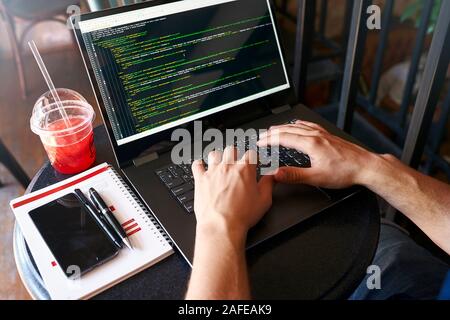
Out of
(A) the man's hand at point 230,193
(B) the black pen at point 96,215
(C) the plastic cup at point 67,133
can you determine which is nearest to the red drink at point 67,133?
(C) the plastic cup at point 67,133

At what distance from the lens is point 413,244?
0.85 metres

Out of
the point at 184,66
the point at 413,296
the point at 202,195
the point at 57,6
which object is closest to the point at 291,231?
the point at 202,195

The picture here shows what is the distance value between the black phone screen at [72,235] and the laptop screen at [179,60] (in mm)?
165

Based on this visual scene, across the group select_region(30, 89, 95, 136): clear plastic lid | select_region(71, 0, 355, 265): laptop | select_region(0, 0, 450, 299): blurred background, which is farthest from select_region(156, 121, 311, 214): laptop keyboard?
select_region(0, 0, 450, 299): blurred background

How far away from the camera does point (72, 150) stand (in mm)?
789

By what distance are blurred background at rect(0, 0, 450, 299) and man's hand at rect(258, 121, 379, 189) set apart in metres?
0.54

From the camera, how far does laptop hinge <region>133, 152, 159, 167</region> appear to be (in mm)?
794

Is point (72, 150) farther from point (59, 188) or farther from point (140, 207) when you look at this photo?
point (140, 207)

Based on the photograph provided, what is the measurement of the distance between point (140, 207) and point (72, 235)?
123 millimetres

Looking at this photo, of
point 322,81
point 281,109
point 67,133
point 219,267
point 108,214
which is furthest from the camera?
point 322,81

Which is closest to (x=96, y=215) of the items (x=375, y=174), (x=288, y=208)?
(x=288, y=208)

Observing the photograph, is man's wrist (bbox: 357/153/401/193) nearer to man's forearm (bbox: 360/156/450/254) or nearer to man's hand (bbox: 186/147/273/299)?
man's forearm (bbox: 360/156/450/254)

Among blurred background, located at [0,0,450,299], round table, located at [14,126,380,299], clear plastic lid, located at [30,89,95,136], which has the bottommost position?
blurred background, located at [0,0,450,299]

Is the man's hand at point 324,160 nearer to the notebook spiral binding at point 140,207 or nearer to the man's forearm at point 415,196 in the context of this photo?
the man's forearm at point 415,196
